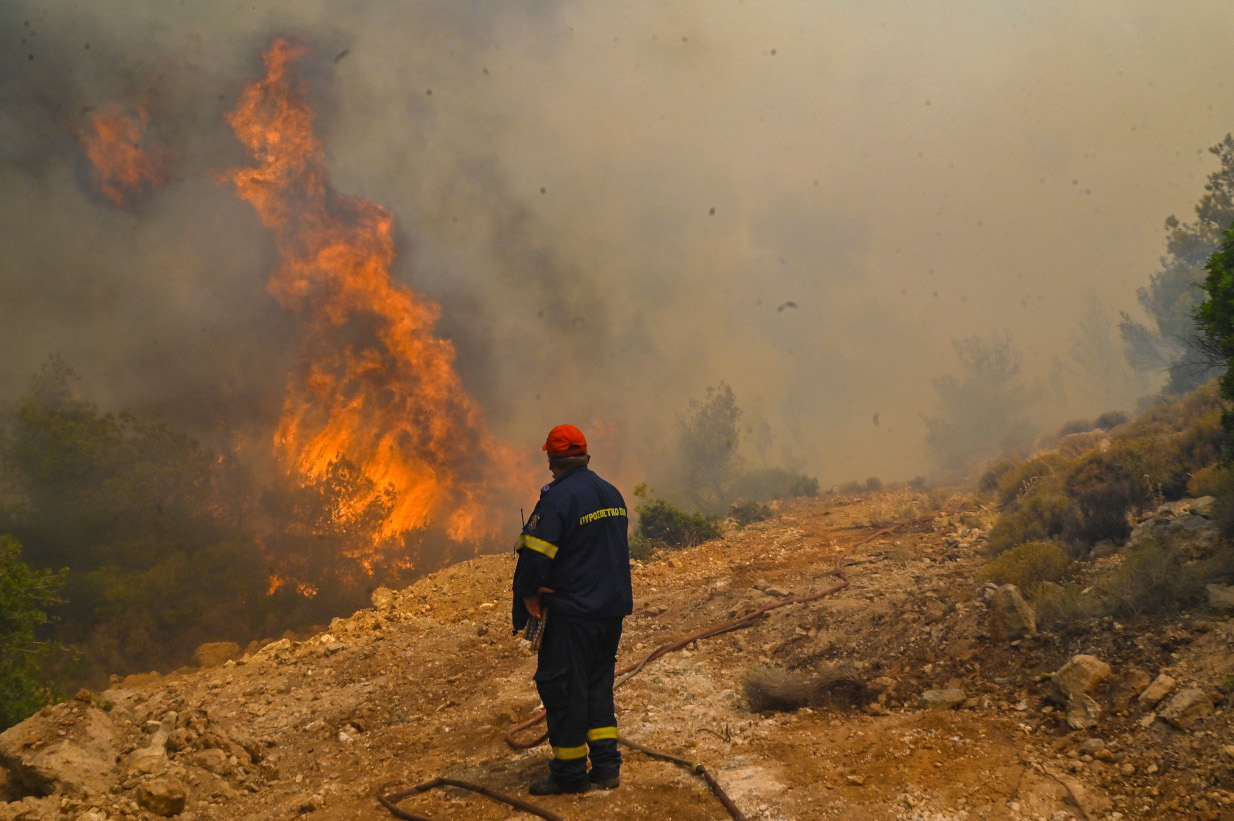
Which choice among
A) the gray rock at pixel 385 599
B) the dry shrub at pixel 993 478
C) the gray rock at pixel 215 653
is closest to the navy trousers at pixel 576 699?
the gray rock at pixel 385 599

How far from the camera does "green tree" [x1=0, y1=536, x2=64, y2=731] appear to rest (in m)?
7.59

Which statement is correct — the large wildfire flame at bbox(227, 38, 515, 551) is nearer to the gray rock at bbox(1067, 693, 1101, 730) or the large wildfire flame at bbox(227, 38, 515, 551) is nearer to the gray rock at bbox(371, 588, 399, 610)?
the gray rock at bbox(371, 588, 399, 610)

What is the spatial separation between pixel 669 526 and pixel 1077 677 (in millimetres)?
12733

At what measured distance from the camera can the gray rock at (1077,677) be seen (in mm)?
4629

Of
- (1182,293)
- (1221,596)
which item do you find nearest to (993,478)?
(1221,596)

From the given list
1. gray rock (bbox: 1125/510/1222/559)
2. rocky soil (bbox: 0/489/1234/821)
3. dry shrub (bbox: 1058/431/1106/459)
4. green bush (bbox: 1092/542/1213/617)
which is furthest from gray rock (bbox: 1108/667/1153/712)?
dry shrub (bbox: 1058/431/1106/459)

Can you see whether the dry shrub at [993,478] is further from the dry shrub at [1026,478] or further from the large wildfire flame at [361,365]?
the large wildfire flame at [361,365]

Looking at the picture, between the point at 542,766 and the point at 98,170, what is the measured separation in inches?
959

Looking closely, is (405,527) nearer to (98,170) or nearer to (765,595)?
(765,595)

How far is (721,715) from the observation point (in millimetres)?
5883

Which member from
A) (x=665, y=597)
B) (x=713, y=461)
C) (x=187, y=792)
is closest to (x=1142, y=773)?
(x=187, y=792)

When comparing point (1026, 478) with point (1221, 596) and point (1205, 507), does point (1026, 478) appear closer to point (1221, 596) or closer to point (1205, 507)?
point (1205, 507)

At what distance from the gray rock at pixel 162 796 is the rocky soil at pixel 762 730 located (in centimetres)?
1

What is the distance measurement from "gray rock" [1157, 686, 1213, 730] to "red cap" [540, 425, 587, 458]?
4.01 metres
